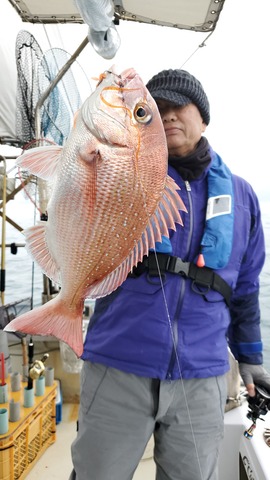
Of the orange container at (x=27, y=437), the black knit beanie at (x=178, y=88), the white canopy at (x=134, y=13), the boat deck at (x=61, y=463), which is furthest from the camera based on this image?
the boat deck at (x=61, y=463)

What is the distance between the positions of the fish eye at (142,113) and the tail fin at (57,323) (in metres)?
0.57

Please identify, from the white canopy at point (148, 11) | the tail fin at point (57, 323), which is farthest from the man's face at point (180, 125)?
the white canopy at point (148, 11)

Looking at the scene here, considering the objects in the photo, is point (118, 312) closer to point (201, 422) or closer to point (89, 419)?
point (89, 419)

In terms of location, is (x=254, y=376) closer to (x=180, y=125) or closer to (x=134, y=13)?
(x=180, y=125)

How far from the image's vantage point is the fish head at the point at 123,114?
1.05 m

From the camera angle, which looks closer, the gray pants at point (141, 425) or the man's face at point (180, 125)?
the gray pants at point (141, 425)

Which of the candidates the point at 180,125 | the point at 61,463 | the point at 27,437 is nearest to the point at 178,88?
the point at 180,125

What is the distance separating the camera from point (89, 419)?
5.34ft

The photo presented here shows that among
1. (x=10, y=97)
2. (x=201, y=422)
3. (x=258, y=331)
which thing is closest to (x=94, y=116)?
(x=201, y=422)

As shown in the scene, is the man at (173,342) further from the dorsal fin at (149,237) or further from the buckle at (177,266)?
the dorsal fin at (149,237)

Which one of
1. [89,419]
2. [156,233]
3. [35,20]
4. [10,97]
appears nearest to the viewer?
[156,233]

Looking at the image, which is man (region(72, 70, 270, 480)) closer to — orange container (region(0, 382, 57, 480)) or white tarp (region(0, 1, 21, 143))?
orange container (region(0, 382, 57, 480))

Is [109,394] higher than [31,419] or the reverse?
higher

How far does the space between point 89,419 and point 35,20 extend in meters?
2.89
